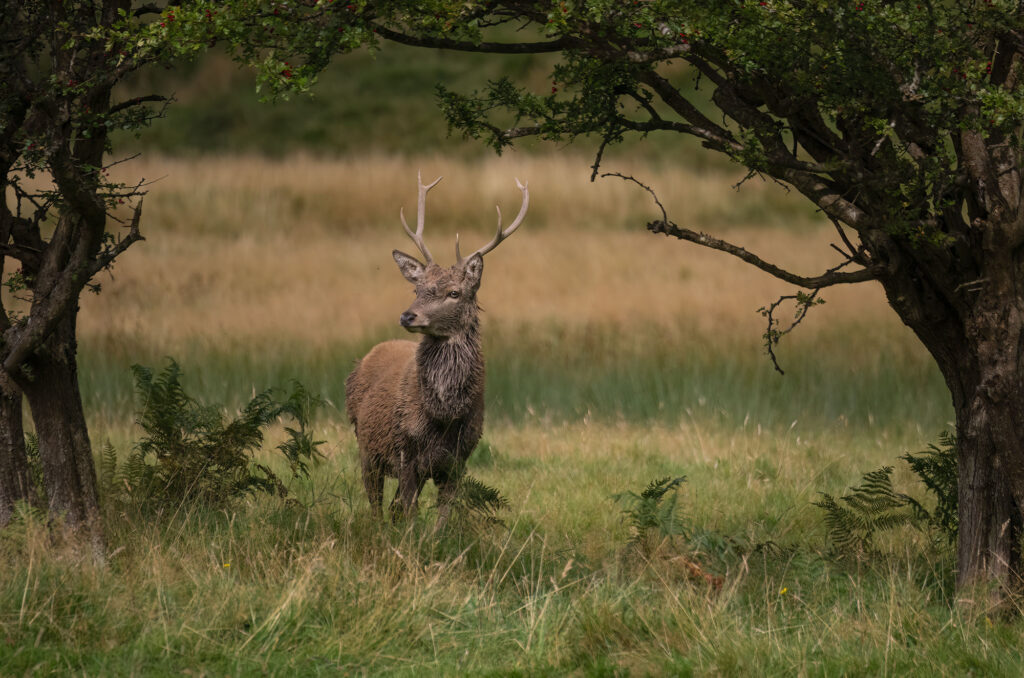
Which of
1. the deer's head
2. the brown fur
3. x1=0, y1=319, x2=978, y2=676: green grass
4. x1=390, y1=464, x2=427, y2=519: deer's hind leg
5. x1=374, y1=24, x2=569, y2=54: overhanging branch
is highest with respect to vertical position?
x1=374, y1=24, x2=569, y2=54: overhanging branch

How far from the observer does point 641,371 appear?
19.3 m

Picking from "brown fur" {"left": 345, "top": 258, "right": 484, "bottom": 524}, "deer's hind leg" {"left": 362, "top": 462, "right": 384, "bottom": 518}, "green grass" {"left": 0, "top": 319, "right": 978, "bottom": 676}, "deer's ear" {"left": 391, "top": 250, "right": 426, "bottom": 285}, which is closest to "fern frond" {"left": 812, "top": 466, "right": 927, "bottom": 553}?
"green grass" {"left": 0, "top": 319, "right": 978, "bottom": 676}

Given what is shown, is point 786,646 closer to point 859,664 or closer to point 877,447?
point 859,664

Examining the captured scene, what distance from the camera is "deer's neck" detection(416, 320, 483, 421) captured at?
10672 millimetres

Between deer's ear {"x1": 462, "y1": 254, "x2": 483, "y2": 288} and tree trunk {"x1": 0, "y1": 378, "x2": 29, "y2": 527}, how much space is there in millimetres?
3661

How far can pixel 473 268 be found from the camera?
35.2ft

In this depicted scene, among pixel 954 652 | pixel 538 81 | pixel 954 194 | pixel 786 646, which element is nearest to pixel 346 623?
pixel 786 646

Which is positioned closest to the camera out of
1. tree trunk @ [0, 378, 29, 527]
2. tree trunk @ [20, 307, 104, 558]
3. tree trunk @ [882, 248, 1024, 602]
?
tree trunk @ [882, 248, 1024, 602]

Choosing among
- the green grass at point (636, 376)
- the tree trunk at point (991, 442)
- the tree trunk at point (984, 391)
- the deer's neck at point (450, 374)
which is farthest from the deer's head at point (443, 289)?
the green grass at point (636, 376)

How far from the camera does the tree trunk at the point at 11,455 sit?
9477 millimetres

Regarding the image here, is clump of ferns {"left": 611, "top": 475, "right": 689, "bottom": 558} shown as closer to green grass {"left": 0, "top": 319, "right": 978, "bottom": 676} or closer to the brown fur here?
green grass {"left": 0, "top": 319, "right": 978, "bottom": 676}

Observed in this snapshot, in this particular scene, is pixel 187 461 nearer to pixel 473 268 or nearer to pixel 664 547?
pixel 473 268

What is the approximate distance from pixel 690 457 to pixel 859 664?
25.5ft

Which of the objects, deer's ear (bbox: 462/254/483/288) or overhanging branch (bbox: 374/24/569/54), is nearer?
overhanging branch (bbox: 374/24/569/54)
